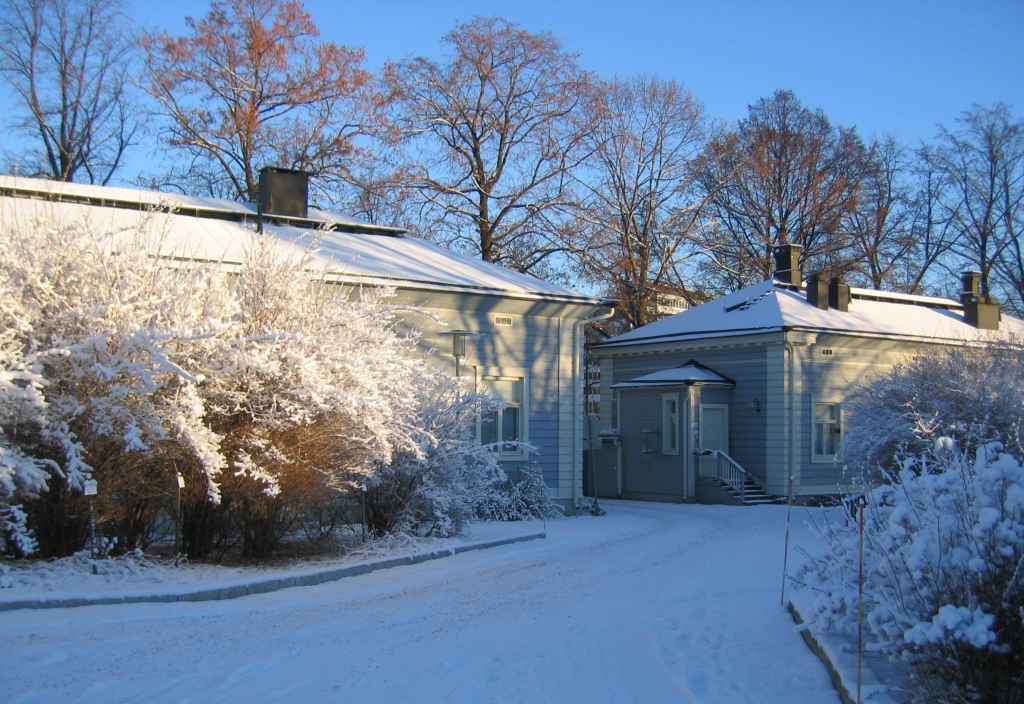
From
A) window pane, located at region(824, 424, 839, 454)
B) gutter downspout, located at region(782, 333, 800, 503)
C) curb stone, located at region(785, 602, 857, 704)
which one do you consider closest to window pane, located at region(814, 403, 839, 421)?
window pane, located at region(824, 424, 839, 454)

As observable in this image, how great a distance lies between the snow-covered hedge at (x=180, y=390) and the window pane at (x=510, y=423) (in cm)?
714

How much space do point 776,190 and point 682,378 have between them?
14429mm

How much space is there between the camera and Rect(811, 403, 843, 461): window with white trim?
26141 mm

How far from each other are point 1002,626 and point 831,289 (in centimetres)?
2356

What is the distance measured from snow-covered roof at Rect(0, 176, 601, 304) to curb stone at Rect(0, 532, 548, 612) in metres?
4.55

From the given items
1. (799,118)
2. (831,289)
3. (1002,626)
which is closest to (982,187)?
(799,118)

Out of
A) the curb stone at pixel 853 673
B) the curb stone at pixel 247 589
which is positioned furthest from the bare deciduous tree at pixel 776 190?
the curb stone at pixel 853 673

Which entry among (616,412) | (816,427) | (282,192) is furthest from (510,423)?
(816,427)

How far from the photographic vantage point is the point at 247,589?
10.4m

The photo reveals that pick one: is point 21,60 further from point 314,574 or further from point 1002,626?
point 1002,626

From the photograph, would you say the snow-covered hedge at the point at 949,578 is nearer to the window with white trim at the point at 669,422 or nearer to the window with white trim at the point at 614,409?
the window with white trim at the point at 669,422

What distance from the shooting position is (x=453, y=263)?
21.1 m

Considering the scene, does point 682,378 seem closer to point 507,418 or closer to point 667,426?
point 667,426

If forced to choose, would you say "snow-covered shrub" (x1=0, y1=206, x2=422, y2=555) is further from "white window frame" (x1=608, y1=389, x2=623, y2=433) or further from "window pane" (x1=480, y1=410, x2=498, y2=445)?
"white window frame" (x1=608, y1=389, x2=623, y2=433)
